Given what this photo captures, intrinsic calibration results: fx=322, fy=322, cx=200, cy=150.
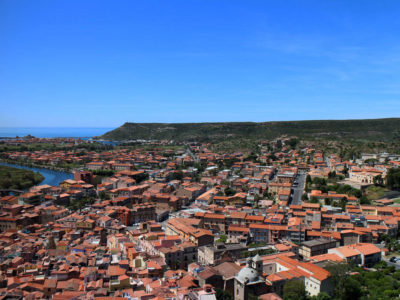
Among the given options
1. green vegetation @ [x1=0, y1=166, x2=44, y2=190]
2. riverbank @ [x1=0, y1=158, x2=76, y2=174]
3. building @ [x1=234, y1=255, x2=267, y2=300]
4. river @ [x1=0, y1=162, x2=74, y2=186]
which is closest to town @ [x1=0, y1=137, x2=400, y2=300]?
building @ [x1=234, y1=255, x2=267, y2=300]

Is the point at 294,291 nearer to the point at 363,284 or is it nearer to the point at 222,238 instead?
the point at 363,284

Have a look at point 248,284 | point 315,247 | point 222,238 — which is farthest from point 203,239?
point 315,247

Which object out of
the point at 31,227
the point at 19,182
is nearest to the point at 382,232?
the point at 31,227

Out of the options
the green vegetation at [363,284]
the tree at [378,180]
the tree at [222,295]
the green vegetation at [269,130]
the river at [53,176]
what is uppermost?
Result: the green vegetation at [269,130]

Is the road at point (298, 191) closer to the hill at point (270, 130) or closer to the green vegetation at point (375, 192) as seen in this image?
the green vegetation at point (375, 192)

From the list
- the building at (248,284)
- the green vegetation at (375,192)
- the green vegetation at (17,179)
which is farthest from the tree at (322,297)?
the green vegetation at (17,179)

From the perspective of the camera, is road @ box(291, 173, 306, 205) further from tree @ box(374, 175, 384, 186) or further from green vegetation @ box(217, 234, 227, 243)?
green vegetation @ box(217, 234, 227, 243)
